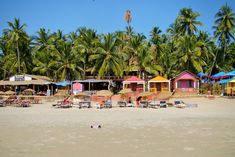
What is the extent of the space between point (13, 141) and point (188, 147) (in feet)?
20.8

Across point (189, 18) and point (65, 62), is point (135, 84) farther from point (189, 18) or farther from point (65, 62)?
point (189, 18)

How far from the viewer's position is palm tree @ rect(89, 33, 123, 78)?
41.5m

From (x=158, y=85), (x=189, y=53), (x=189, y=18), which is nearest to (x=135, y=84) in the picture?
(x=158, y=85)

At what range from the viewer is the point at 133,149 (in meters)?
8.95

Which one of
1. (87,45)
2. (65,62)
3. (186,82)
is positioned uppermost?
(87,45)

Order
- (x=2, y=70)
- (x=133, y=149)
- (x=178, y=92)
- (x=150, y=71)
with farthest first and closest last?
(x=2, y=70) → (x=150, y=71) → (x=178, y=92) → (x=133, y=149)

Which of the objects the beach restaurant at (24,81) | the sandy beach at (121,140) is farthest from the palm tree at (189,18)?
the sandy beach at (121,140)

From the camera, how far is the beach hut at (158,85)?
37188 millimetres

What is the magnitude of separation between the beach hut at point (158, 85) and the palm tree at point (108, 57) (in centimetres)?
590

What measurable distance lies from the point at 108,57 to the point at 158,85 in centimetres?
887

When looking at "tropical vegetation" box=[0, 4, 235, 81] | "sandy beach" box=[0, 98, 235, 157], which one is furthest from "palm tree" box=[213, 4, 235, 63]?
"sandy beach" box=[0, 98, 235, 157]

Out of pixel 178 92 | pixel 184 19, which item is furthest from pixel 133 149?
pixel 184 19

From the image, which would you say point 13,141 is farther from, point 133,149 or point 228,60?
point 228,60

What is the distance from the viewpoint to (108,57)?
136 ft
